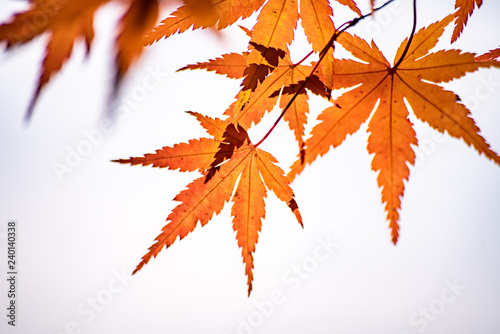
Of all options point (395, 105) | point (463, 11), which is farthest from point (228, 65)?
point (463, 11)

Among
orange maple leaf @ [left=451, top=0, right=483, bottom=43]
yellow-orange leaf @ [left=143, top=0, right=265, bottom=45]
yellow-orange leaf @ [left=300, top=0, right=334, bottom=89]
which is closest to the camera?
yellow-orange leaf @ [left=143, top=0, right=265, bottom=45]

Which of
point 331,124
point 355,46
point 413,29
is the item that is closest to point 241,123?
point 331,124

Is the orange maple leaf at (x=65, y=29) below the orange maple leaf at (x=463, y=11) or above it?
below

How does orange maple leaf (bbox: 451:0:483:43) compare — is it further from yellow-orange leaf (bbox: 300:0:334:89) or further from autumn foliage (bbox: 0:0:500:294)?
yellow-orange leaf (bbox: 300:0:334:89)

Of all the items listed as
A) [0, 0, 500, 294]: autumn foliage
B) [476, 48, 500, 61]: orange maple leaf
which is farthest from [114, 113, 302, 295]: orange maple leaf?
[476, 48, 500, 61]: orange maple leaf

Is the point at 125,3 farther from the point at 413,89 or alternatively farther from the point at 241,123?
the point at 413,89

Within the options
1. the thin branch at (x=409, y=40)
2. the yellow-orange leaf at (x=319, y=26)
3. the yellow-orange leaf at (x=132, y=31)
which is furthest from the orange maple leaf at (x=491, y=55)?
the yellow-orange leaf at (x=132, y=31)

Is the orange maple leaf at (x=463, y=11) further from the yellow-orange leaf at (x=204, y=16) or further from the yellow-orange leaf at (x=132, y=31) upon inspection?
the yellow-orange leaf at (x=132, y=31)
